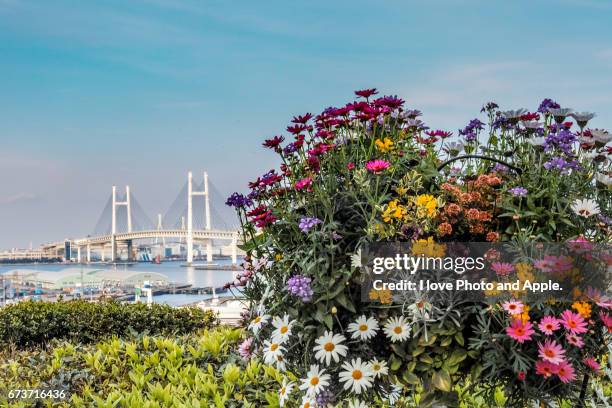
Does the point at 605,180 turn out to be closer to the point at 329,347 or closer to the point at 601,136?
the point at 601,136

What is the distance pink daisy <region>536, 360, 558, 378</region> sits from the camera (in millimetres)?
1965

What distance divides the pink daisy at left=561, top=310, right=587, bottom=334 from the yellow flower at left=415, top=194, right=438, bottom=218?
1.77ft

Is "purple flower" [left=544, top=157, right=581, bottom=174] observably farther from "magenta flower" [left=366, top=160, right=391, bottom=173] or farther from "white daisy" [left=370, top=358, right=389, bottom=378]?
"white daisy" [left=370, top=358, right=389, bottom=378]

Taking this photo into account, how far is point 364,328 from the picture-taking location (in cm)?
205

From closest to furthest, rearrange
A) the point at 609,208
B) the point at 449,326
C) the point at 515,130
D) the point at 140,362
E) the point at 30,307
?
1. the point at 449,326
2. the point at 609,208
3. the point at 515,130
4. the point at 140,362
5. the point at 30,307

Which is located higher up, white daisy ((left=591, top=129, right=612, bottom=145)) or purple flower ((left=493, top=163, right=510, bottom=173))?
white daisy ((left=591, top=129, right=612, bottom=145))

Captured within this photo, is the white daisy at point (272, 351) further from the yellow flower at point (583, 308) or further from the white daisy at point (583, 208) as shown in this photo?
the white daisy at point (583, 208)

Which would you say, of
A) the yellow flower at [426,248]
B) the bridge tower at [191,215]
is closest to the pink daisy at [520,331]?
the yellow flower at [426,248]

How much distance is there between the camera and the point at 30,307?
6793mm

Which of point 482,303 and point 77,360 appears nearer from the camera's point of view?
point 482,303

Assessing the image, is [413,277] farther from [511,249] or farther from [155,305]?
[155,305]

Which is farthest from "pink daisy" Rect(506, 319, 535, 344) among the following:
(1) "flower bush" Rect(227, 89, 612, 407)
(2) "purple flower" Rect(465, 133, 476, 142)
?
(2) "purple flower" Rect(465, 133, 476, 142)

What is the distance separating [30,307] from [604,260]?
6.31m

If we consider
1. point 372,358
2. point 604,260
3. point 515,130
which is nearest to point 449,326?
point 372,358
